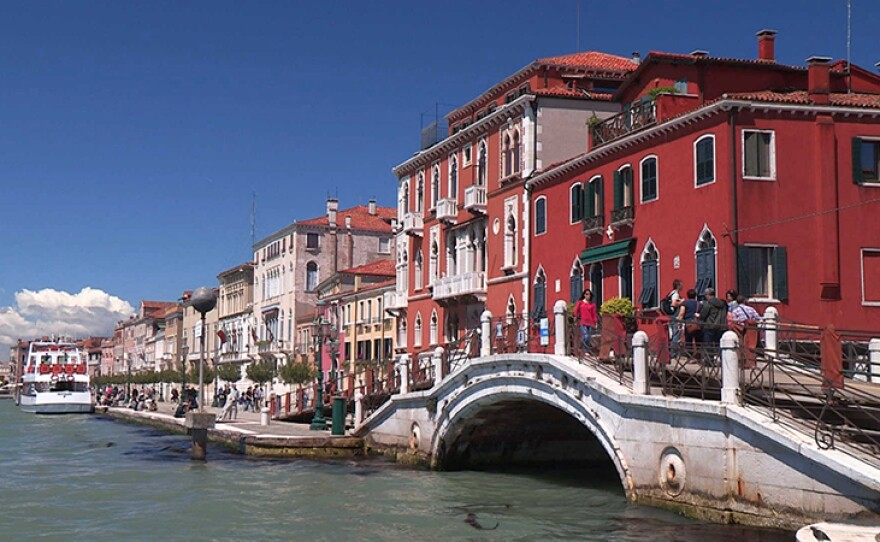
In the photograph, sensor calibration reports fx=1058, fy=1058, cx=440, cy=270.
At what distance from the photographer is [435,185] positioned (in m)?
40.4

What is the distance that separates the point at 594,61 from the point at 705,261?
14.2 meters

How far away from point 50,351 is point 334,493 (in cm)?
5706

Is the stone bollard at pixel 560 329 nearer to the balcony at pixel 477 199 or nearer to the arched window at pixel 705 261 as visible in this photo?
the arched window at pixel 705 261

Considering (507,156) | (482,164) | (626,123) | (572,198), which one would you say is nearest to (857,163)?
(626,123)

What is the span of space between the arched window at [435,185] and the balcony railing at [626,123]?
1111 centimetres

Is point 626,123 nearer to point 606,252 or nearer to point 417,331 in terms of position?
point 606,252

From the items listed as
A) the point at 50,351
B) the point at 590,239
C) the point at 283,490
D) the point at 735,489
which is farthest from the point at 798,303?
the point at 50,351

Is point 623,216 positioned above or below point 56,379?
above

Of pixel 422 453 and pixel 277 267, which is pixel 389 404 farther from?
pixel 277 267

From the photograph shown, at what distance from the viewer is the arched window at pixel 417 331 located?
4116cm

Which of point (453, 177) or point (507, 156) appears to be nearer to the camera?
point (507, 156)

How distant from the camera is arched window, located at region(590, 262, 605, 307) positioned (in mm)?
28625

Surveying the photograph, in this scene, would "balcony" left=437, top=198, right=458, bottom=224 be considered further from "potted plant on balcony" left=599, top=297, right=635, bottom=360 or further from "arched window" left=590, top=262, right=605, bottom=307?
"potted plant on balcony" left=599, top=297, right=635, bottom=360

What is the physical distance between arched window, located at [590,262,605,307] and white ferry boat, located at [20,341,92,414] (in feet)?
163
